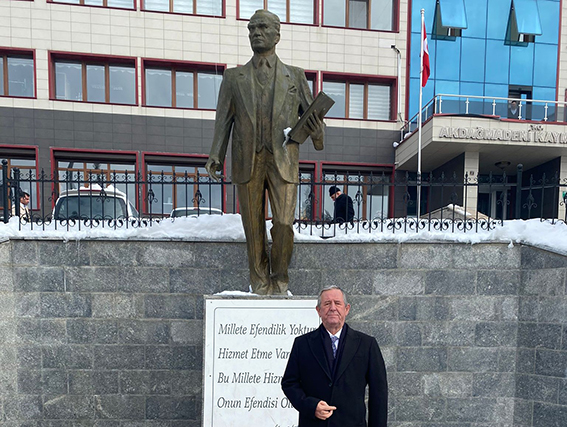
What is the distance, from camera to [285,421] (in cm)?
346

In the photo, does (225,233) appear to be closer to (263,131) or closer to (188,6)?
(263,131)

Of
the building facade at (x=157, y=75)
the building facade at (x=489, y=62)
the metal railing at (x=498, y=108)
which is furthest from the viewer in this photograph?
the building facade at (x=489, y=62)

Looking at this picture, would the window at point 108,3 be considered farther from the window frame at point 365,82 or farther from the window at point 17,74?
the window frame at point 365,82

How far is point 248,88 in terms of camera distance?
3.34 m

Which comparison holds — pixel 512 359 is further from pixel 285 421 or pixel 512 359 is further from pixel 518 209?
pixel 285 421

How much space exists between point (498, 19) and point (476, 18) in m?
0.93

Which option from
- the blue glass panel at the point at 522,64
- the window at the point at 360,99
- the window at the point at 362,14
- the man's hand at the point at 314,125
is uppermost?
the window at the point at 362,14

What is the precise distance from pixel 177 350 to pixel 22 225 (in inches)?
90.7

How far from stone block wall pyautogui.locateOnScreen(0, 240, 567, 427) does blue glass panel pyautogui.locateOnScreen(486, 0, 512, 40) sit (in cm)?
1488

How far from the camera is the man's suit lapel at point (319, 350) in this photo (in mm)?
2160

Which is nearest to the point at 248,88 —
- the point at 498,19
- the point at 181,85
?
the point at 181,85

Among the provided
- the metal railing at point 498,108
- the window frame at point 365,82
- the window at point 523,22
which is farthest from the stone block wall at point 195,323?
the window at point 523,22

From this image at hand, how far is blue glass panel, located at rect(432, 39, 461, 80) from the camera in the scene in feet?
49.3

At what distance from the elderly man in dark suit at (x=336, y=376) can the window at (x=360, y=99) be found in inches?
546
